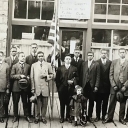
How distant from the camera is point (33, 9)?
12.7m

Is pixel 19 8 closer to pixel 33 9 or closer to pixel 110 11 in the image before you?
pixel 33 9

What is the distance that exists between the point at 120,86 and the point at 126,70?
44 cm

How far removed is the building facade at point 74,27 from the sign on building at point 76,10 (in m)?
1.79

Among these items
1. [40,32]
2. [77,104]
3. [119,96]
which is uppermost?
[40,32]

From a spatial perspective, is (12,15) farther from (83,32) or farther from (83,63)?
(83,63)

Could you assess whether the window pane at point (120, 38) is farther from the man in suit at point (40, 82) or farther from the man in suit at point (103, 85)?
the man in suit at point (40, 82)

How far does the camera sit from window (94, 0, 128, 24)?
1274 centimetres

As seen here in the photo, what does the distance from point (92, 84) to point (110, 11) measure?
3.95 metres

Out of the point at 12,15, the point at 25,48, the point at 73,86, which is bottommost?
the point at 73,86

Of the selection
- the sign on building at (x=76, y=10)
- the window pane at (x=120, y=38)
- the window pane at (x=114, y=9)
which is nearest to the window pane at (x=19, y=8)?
the sign on building at (x=76, y=10)

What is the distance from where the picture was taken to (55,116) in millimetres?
10305

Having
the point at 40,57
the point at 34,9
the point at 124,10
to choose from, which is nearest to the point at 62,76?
the point at 40,57

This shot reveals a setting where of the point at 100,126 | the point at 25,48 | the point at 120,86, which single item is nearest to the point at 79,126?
the point at 100,126

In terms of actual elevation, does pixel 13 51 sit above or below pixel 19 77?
above
